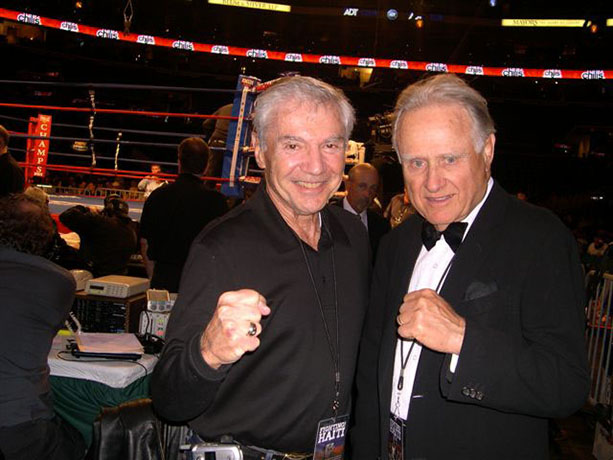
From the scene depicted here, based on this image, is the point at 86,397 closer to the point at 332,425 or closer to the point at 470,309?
the point at 332,425

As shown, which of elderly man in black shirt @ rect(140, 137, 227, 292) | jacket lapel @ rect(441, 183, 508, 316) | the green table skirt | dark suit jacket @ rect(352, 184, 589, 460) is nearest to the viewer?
dark suit jacket @ rect(352, 184, 589, 460)

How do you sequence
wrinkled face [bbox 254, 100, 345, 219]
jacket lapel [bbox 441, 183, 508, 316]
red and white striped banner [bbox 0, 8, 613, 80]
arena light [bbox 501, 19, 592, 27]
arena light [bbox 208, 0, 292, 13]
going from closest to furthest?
jacket lapel [bbox 441, 183, 508, 316]
wrinkled face [bbox 254, 100, 345, 219]
red and white striped banner [bbox 0, 8, 613, 80]
arena light [bbox 208, 0, 292, 13]
arena light [bbox 501, 19, 592, 27]

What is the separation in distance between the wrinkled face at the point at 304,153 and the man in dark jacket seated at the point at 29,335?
129cm

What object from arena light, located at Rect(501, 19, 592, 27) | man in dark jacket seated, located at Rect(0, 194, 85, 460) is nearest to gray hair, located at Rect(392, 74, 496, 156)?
man in dark jacket seated, located at Rect(0, 194, 85, 460)

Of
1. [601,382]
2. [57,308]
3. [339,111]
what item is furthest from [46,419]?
[601,382]

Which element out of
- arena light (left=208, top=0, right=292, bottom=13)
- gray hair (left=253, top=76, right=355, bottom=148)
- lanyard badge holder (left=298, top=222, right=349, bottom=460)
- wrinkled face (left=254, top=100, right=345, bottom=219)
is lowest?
lanyard badge holder (left=298, top=222, right=349, bottom=460)

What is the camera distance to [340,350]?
4.99 ft

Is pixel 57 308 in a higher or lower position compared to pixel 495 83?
lower

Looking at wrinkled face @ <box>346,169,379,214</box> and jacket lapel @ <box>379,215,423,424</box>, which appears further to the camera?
wrinkled face @ <box>346,169,379,214</box>

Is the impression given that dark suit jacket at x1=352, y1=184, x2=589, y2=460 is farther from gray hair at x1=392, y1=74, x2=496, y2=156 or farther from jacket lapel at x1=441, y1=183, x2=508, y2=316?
gray hair at x1=392, y1=74, x2=496, y2=156

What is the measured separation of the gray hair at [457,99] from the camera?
145 cm

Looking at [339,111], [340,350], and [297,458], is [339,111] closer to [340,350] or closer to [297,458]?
[340,350]

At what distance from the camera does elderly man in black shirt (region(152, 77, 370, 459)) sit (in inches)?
48.4

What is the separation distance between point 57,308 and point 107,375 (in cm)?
36
